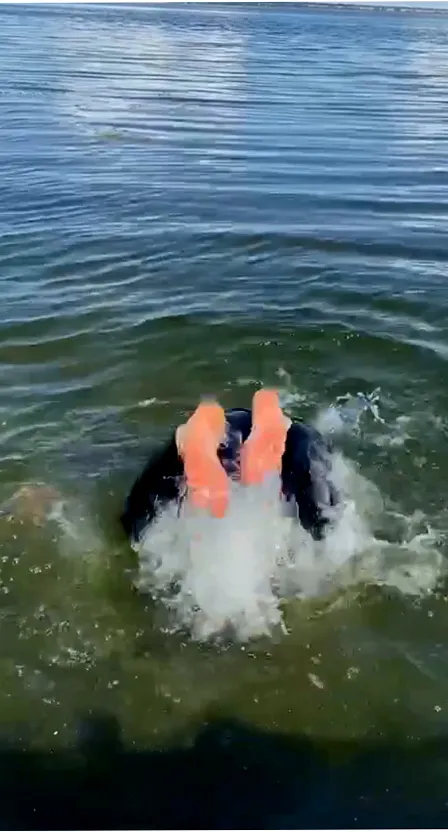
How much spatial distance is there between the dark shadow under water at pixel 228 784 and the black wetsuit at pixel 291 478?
2.17 metres

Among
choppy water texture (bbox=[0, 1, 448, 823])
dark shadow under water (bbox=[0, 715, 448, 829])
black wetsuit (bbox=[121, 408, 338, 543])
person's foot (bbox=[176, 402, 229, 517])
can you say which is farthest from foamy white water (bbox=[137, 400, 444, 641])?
dark shadow under water (bbox=[0, 715, 448, 829])

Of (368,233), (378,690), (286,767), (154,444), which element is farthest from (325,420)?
(368,233)

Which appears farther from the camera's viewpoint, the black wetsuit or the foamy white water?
the black wetsuit

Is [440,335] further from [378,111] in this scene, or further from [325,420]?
[378,111]

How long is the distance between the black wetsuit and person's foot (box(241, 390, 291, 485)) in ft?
1.16

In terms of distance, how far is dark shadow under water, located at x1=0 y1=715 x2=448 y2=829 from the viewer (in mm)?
6488

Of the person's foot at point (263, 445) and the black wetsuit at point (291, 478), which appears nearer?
the person's foot at point (263, 445)

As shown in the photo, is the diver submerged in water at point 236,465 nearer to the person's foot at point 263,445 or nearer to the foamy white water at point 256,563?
the person's foot at point 263,445

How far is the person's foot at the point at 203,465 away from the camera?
751cm

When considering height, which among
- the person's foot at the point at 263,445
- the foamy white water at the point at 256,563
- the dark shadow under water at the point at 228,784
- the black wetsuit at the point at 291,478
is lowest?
the dark shadow under water at the point at 228,784

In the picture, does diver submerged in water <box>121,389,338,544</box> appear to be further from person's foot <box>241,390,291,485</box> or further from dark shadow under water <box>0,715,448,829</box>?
dark shadow under water <box>0,715,448,829</box>

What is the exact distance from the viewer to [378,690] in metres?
7.52

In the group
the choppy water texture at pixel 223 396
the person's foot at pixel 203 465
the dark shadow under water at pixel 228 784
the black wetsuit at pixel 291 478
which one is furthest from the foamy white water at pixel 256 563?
the dark shadow under water at pixel 228 784

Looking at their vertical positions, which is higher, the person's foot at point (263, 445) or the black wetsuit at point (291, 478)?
the person's foot at point (263, 445)
